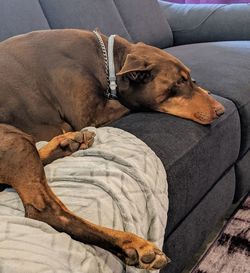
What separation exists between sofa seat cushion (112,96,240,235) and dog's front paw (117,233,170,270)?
378 mm

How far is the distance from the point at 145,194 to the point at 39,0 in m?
1.50

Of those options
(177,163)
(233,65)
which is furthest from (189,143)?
(233,65)

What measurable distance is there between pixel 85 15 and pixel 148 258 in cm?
173

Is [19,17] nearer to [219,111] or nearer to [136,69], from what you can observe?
[136,69]

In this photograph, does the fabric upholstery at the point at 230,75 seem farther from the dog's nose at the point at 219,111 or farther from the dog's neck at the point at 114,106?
the dog's neck at the point at 114,106

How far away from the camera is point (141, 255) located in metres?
0.99

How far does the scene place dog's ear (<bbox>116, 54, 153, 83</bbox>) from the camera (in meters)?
1.55

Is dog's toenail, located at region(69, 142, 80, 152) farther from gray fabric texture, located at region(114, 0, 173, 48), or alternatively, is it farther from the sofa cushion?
gray fabric texture, located at region(114, 0, 173, 48)

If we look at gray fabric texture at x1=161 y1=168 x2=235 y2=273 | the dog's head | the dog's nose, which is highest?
the dog's head

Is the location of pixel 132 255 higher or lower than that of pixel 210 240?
higher

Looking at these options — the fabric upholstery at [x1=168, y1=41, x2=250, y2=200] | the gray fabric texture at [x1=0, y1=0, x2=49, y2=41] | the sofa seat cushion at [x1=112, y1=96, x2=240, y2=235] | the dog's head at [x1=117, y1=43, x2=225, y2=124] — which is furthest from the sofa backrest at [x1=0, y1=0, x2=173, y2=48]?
the sofa seat cushion at [x1=112, y1=96, x2=240, y2=235]

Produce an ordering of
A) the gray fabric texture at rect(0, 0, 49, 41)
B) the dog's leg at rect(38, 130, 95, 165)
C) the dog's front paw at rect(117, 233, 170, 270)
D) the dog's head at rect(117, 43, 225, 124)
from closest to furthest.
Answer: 1. the dog's front paw at rect(117, 233, 170, 270)
2. the dog's leg at rect(38, 130, 95, 165)
3. the dog's head at rect(117, 43, 225, 124)
4. the gray fabric texture at rect(0, 0, 49, 41)

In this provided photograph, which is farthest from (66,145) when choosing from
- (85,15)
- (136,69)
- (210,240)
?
(85,15)

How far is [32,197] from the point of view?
3.49 feet
